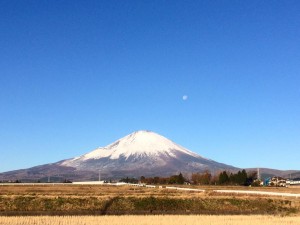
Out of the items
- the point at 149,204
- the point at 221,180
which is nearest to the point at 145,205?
the point at 149,204

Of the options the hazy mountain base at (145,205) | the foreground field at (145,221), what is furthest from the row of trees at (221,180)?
the foreground field at (145,221)

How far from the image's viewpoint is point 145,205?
49.9 meters

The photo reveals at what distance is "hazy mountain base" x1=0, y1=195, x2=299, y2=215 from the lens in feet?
156

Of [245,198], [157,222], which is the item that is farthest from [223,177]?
[157,222]

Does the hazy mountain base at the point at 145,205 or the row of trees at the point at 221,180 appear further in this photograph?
the row of trees at the point at 221,180

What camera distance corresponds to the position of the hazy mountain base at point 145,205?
156ft

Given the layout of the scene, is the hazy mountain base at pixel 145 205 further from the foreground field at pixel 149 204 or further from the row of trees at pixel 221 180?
the row of trees at pixel 221 180

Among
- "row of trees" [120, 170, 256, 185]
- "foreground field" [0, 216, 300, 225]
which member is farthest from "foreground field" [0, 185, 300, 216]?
"row of trees" [120, 170, 256, 185]

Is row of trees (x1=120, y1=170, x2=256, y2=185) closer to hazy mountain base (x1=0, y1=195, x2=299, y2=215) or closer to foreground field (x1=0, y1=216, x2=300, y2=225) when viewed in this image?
hazy mountain base (x1=0, y1=195, x2=299, y2=215)

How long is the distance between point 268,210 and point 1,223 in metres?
27.5

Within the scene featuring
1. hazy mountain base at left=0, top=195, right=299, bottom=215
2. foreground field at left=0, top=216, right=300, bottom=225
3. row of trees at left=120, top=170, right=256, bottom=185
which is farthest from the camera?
row of trees at left=120, top=170, right=256, bottom=185

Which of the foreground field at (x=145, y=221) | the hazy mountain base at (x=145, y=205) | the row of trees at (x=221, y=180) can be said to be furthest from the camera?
the row of trees at (x=221, y=180)

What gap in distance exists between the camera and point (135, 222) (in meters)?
33.7

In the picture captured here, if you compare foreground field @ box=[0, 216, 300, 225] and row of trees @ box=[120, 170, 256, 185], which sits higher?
row of trees @ box=[120, 170, 256, 185]
